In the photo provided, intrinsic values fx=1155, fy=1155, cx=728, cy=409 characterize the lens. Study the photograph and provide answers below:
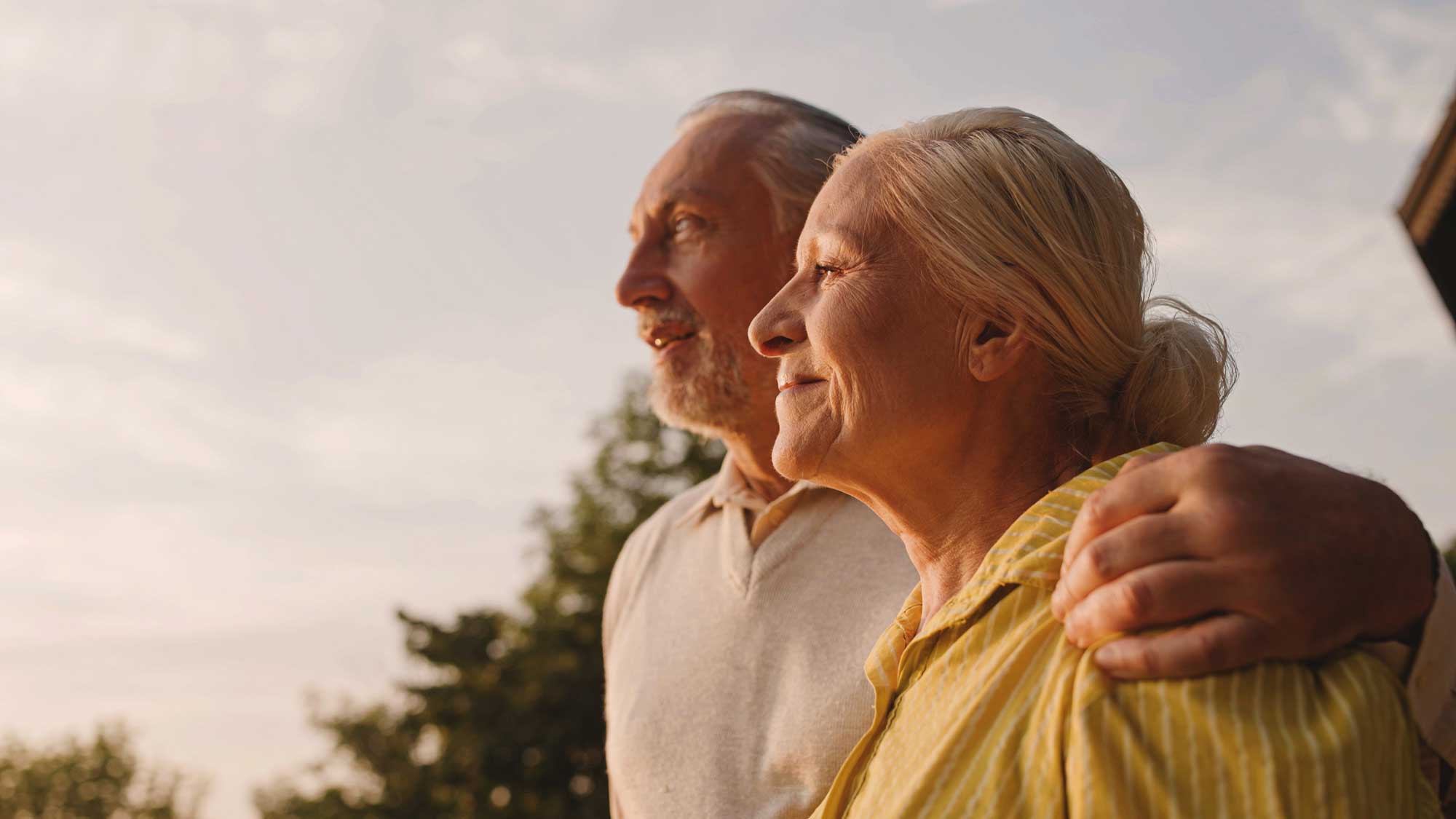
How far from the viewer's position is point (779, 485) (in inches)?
135

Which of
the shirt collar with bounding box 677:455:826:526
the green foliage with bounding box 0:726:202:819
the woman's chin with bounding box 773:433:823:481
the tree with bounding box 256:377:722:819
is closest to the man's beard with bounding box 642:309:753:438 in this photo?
the shirt collar with bounding box 677:455:826:526

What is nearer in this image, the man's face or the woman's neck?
the woman's neck

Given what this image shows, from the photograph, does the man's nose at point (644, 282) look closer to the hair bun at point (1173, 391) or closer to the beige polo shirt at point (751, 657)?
the beige polo shirt at point (751, 657)

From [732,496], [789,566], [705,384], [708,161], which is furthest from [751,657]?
[708,161]

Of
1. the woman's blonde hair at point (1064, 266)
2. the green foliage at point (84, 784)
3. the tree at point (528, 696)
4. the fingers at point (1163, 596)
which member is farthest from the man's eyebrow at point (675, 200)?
the green foliage at point (84, 784)

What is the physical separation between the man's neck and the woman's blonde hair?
1465mm

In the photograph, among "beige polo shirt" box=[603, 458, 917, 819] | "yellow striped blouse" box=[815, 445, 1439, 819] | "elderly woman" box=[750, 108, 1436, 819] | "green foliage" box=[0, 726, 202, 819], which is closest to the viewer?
"yellow striped blouse" box=[815, 445, 1439, 819]

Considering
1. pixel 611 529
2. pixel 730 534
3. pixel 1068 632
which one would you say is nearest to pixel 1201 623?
pixel 1068 632

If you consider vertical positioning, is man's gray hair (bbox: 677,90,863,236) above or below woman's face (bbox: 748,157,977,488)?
above

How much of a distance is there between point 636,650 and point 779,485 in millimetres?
636

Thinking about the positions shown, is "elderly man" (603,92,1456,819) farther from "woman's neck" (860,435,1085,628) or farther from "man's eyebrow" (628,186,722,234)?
"woman's neck" (860,435,1085,628)

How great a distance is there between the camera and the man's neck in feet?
11.3

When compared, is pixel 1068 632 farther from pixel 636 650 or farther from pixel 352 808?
pixel 352 808

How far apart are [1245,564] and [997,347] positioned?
29.4 inches
